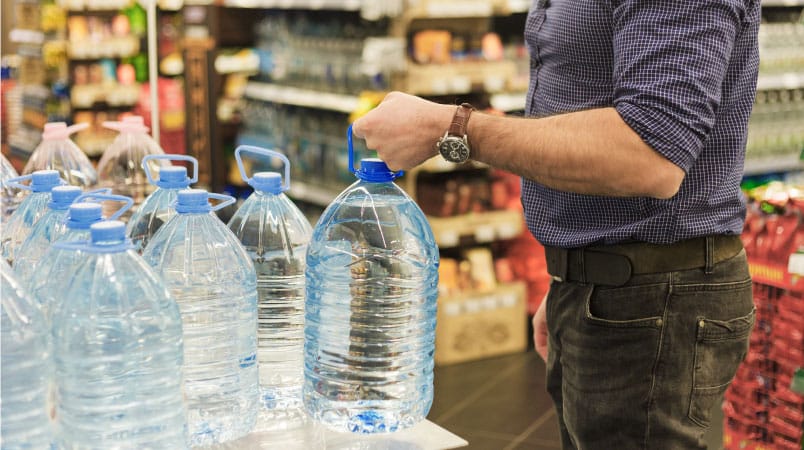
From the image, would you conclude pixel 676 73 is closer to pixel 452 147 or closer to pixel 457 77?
pixel 452 147

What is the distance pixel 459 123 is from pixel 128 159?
1074 mm

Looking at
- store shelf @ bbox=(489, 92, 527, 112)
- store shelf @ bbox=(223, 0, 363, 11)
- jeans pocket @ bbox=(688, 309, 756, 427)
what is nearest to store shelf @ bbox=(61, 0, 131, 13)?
store shelf @ bbox=(223, 0, 363, 11)

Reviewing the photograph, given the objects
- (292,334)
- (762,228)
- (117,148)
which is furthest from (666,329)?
(762,228)

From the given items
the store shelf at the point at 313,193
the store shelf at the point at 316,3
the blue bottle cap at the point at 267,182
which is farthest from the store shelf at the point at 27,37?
the blue bottle cap at the point at 267,182

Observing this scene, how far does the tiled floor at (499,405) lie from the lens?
418 centimetres

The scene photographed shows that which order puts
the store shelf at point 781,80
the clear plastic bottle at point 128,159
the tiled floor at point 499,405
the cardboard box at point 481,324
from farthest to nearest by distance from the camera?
the store shelf at point 781,80 → the cardboard box at point 481,324 → the tiled floor at point 499,405 → the clear plastic bottle at point 128,159

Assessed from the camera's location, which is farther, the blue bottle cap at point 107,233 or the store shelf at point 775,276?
the store shelf at point 775,276

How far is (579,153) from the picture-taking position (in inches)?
67.1

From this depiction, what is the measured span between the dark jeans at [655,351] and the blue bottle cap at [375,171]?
0.58 meters

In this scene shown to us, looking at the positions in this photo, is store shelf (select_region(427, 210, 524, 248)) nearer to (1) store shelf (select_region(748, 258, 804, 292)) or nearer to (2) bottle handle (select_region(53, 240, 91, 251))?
(1) store shelf (select_region(748, 258, 804, 292))

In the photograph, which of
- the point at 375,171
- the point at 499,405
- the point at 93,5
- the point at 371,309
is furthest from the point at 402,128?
the point at 93,5

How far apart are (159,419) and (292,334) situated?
488 millimetres

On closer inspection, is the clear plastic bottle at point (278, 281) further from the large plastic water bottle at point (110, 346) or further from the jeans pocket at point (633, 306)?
the jeans pocket at point (633, 306)

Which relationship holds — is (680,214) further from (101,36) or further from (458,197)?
A: (101,36)
